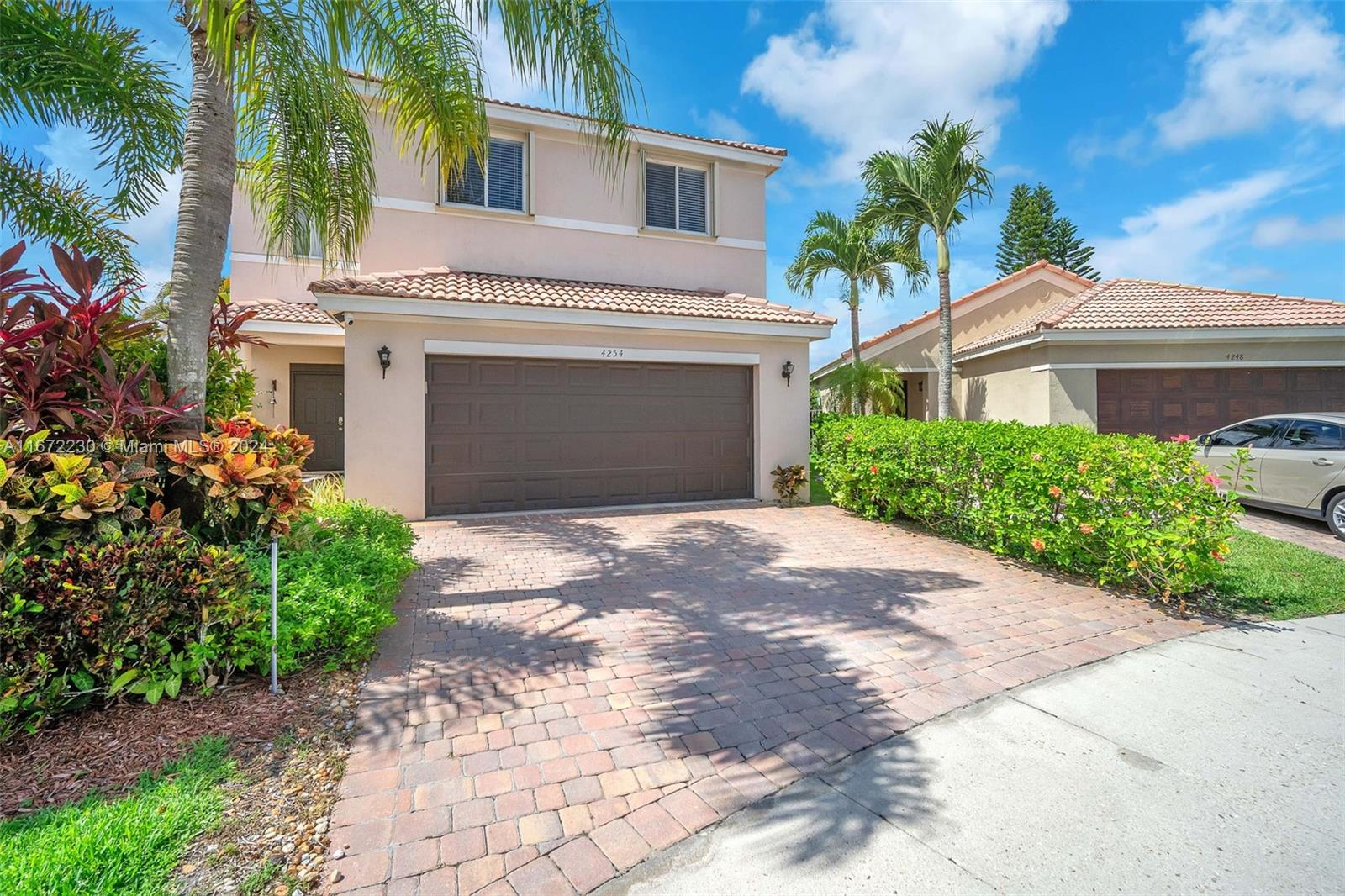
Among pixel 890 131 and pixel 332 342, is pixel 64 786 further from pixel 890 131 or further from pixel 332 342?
pixel 890 131

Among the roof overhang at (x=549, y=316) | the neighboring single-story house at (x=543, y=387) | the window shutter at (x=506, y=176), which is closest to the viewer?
the roof overhang at (x=549, y=316)

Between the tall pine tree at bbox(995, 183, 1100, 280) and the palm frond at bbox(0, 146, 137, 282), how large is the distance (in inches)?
1702

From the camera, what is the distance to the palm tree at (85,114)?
5.62 m

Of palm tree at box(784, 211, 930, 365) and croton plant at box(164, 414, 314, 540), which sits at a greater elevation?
palm tree at box(784, 211, 930, 365)

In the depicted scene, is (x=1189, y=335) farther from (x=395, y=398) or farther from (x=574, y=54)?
(x=395, y=398)

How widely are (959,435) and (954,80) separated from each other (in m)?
8.41

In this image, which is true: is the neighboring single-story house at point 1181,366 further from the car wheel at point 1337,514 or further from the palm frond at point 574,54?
the palm frond at point 574,54

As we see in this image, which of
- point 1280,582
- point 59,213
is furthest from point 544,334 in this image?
point 1280,582

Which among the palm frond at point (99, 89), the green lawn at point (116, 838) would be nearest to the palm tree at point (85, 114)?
the palm frond at point (99, 89)

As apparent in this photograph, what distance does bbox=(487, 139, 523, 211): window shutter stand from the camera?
11.8m

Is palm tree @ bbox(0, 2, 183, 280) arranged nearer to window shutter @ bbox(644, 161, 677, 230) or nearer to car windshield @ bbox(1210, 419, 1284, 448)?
window shutter @ bbox(644, 161, 677, 230)

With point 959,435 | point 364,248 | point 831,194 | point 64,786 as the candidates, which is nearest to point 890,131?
point 831,194

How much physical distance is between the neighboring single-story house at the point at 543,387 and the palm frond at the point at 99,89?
7.57 feet

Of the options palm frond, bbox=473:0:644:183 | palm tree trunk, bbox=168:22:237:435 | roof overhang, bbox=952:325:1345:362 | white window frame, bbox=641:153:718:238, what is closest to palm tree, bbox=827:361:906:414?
roof overhang, bbox=952:325:1345:362
